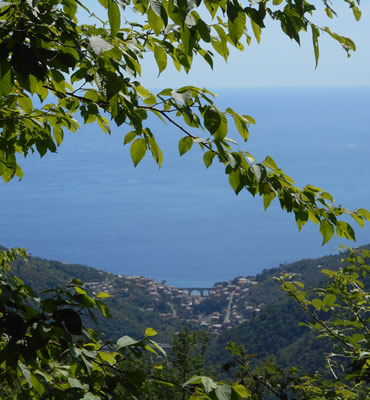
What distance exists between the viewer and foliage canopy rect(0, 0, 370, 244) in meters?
1.03

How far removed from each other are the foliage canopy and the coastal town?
4595cm

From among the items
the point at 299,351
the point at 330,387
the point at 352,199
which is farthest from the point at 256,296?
the point at 352,199

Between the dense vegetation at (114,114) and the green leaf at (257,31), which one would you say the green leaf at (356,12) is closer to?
the dense vegetation at (114,114)

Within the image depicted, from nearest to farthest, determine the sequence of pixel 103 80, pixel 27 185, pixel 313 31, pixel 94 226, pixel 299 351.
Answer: pixel 103 80 < pixel 313 31 < pixel 299 351 < pixel 94 226 < pixel 27 185

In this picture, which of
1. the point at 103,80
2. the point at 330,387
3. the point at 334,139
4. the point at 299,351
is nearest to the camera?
the point at 103,80

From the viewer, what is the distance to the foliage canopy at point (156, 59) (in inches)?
40.5

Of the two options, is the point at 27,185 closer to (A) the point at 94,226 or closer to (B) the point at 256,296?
(A) the point at 94,226

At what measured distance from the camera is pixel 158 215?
A: 108 metres

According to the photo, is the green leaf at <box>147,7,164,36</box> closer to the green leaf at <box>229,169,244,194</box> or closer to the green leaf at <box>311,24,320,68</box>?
the green leaf at <box>311,24,320,68</box>

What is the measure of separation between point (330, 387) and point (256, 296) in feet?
160

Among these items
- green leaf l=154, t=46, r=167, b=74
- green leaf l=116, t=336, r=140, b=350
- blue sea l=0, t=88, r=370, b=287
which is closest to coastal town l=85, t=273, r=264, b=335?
blue sea l=0, t=88, r=370, b=287

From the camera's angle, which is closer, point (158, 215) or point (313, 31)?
point (313, 31)

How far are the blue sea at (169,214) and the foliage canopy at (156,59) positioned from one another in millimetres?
80815

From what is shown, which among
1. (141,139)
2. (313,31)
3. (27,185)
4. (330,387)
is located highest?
(27,185)
